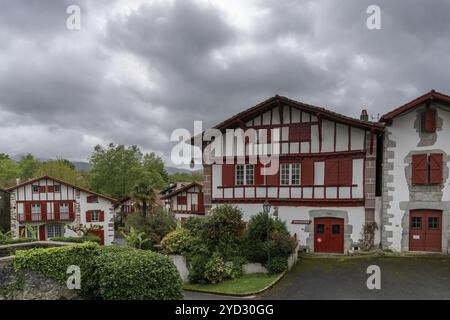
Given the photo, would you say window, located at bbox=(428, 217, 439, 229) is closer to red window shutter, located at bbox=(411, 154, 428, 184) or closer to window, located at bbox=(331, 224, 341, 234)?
red window shutter, located at bbox=(411, 154, 428, 184)

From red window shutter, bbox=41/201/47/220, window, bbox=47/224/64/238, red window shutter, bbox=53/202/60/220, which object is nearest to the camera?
red window shutter, bbox=41/201/47/220

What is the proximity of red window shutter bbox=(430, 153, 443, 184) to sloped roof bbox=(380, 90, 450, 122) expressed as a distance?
2.75 m

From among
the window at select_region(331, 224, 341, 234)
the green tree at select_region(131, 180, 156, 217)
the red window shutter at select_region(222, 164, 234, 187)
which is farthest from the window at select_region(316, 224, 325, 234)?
the green tree at select_region(131, 180, 156, 217)

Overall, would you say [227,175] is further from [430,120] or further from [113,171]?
[113,171]

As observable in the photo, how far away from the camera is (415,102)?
15.6 metres

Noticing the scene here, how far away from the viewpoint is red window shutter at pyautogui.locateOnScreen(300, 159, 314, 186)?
698 inches

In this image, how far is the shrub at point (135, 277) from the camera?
10227 mm

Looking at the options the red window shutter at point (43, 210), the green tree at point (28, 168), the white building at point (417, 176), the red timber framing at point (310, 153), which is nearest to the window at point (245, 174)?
the red timber framing at point (310, 153)

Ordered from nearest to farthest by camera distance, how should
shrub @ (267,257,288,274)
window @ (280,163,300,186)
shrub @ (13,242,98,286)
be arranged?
shrub @ (13,242,98,286)
shrub @ (267,257,288,274)
window @ (280,163,300,186)

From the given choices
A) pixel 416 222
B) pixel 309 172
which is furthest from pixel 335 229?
pixel 416 222

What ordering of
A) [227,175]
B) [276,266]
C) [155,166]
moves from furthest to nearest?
[155,166] → [227,175] → [276,266]

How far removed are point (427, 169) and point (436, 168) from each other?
1.31ft
